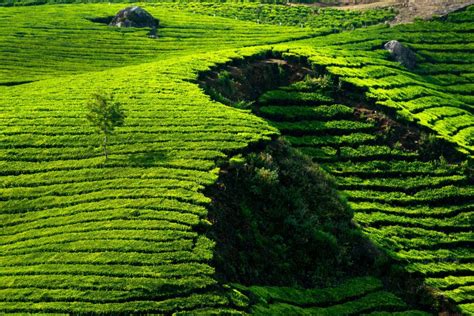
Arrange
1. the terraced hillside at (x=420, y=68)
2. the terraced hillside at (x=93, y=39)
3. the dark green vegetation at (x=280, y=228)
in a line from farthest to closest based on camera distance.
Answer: the terraced hillside at (x=93, y=39) → the terraced hillside at (x=420, y=68) → the dark green vegetation at (x=280, y=228)

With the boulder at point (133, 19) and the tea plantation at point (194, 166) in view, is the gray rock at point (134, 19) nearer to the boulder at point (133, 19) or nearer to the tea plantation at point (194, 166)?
the boulder at point (133, 19)

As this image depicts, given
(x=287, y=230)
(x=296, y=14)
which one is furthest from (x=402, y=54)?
(x=287, y=230)

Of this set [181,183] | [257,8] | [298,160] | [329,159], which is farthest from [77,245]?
[257,8]

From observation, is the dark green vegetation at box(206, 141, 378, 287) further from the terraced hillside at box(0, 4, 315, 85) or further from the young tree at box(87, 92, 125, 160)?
the terraced hillside at box(0, 4, 315, 85)

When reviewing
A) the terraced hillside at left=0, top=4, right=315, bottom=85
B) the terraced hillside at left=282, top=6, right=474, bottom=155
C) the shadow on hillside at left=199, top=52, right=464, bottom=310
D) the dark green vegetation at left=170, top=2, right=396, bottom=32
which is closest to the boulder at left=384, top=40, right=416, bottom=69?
the terraced hillside at left=282, top=6, right=474, bottom=155

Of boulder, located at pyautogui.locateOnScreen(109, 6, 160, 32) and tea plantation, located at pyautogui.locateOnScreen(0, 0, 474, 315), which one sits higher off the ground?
boulder, located at pyautogui.locateOnScreen(109, 6, 160, 32)

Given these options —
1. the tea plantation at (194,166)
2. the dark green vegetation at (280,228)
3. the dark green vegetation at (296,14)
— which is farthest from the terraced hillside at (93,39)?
the dark green vegetation at (280,228)
